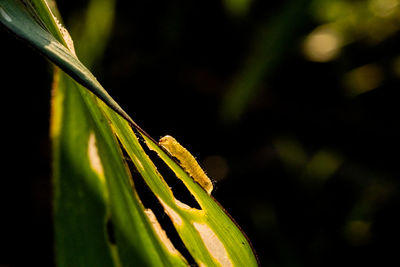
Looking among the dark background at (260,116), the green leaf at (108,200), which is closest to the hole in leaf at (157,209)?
the green leaf at (108,200)

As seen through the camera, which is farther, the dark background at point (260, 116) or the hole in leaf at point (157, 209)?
the dark background at point (260, 116)

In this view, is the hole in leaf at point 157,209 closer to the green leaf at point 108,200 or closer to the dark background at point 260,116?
the green leaf at point 108,200

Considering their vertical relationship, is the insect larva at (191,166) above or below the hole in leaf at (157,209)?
above

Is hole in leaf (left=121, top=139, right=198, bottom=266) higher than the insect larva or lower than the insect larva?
lower

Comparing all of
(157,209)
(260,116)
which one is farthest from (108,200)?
(260,116)

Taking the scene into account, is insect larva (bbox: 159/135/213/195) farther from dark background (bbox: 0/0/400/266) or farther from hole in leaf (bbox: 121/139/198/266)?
dark background (bbox: 0/0/400/266)

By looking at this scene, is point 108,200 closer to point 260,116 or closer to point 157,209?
point 157,209

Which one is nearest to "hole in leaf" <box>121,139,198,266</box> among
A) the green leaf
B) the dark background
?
the green leaf

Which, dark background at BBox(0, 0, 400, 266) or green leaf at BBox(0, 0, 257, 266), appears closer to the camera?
green leaf at BBox(0, 0, 257, 266)
